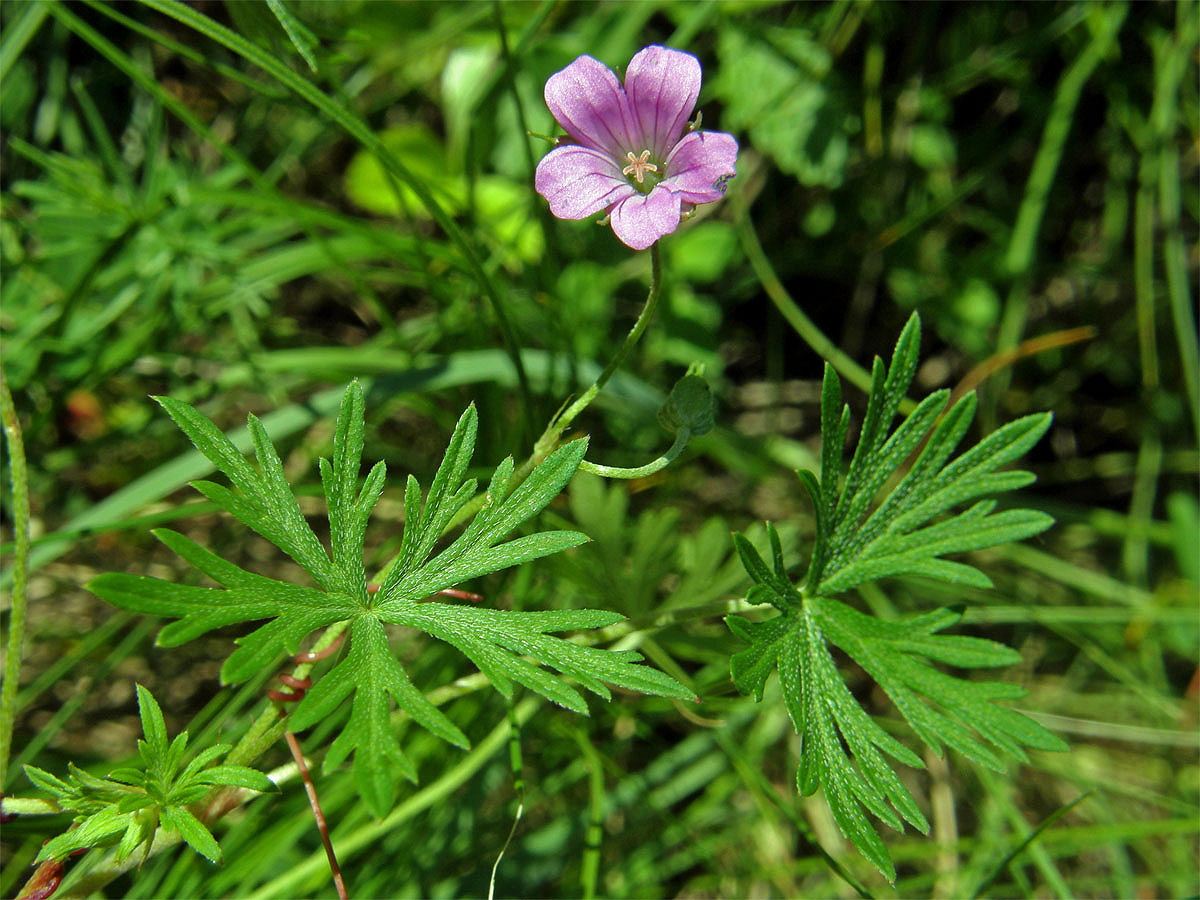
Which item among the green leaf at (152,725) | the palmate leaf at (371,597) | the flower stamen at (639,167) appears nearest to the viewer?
the palmate leaf at (371,597)

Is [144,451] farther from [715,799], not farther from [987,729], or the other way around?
[987,729]

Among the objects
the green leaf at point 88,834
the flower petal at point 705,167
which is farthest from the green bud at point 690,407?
the green leaf at point 88,834

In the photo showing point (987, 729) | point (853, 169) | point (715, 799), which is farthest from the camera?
point (853, 169)

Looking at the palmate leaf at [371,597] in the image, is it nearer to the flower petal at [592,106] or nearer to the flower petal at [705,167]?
the flower petal at [705,167]

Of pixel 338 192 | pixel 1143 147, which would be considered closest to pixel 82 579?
pixel 338 192

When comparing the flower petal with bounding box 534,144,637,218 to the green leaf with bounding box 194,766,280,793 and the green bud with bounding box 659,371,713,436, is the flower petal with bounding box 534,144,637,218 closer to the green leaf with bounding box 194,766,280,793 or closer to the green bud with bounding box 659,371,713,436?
the green bud with bounding box 659,371,713,436

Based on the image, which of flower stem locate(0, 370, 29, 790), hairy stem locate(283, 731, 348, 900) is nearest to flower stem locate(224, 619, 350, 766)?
hairy stem locate(283, 731, 348, 900)
